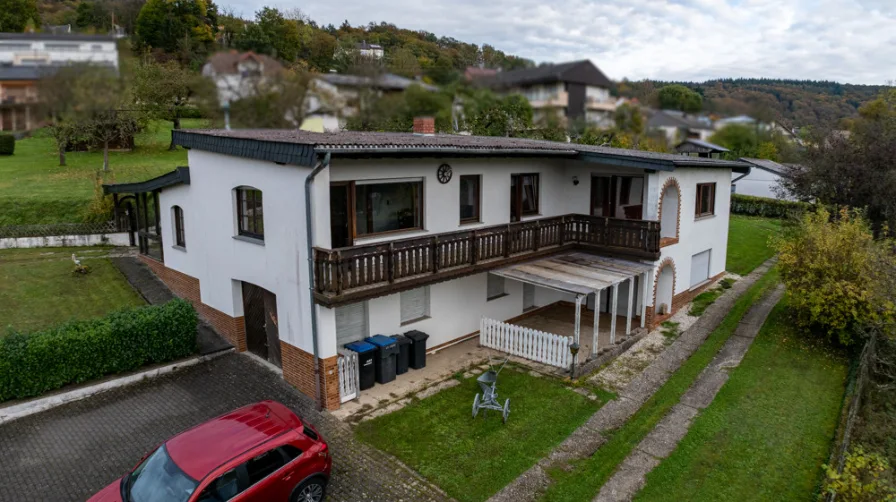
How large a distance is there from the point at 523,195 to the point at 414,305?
208 inches

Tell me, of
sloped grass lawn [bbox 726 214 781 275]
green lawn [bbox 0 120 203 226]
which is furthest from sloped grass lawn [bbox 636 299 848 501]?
green lawn [bbox 0 120 203 226]

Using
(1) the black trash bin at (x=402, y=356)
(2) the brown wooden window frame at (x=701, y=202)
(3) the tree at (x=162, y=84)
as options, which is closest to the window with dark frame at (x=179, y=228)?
(1) the black trash bin at (x=402, y=356)

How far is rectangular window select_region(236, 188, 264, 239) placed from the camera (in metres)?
13.2

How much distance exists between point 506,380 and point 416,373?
7.35 feet

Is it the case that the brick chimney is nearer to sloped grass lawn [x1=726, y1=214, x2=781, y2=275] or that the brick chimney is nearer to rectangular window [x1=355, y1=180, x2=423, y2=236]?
rectangular window [x1=355, y1=180, x2=423, y2=236]

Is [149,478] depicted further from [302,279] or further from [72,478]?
[302,279]

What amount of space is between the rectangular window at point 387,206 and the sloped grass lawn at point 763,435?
7.88 meters

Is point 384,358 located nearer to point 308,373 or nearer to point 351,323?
point 351,323

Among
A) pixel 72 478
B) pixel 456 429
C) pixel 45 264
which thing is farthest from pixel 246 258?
pixel 45 264

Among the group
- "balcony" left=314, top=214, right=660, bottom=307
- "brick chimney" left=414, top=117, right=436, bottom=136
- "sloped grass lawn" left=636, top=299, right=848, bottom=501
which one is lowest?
"sloped grass lawn" left=636, top=299, right=848, bottom=501

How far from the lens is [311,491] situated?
341 inches

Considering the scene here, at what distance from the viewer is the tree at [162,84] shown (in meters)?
3.52

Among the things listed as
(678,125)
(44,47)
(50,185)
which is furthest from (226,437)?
(50,185)

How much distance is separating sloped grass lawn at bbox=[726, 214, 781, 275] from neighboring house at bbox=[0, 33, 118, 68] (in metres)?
21.8
